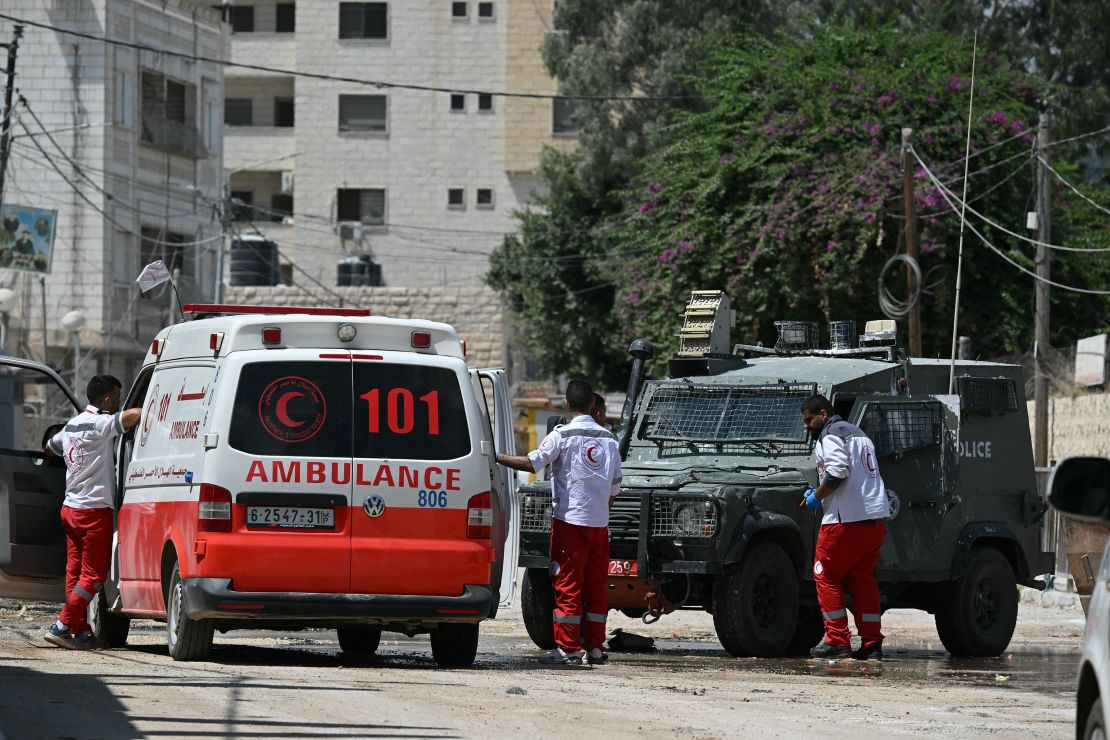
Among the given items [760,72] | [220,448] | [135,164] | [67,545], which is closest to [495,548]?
[220,448]

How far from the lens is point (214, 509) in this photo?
468 inches

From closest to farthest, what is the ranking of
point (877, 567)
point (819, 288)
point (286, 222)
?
point (877, 567)
point (819, 288)
point (286, 222)

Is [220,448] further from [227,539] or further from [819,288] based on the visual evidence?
[819,288]

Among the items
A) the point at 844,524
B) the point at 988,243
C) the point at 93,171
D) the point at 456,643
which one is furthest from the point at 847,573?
the point at 93,171

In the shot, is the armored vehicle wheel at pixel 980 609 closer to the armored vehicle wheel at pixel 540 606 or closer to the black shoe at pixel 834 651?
the black shoe at pixel 834 651

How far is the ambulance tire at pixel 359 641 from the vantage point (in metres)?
14.5

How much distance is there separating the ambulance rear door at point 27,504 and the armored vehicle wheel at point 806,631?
5383 millimetres

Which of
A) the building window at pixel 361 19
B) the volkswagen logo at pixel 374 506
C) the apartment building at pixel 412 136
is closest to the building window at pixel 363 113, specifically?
the apartment building at pixel 412 136

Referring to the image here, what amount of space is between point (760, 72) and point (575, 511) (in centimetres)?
2269

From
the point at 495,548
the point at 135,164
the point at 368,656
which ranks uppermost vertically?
the point at 135,164

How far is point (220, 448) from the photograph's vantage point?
11.9 metres

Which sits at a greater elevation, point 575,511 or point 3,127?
point 3,127

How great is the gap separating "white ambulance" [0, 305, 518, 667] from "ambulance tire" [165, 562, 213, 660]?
12 mm

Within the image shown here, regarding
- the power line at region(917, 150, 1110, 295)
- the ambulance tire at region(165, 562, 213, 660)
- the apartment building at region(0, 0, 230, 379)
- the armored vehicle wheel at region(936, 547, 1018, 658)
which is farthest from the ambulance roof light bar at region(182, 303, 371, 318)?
the apartment building at region(0, 0, 230, 379)
